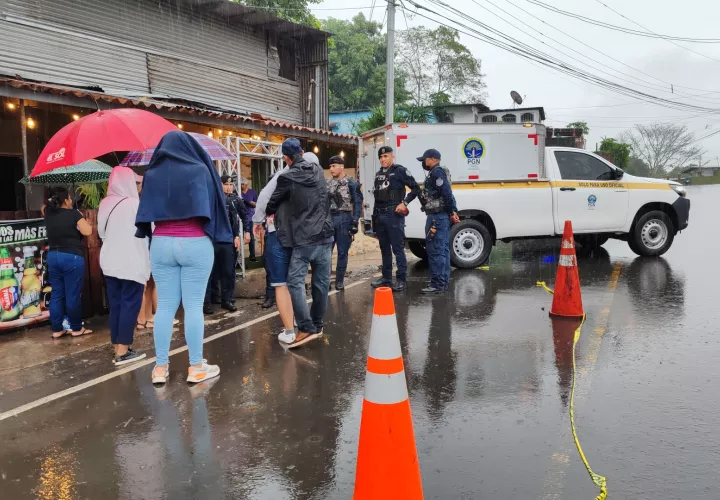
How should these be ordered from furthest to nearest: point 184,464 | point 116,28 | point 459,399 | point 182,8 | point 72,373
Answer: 1. point 182,8
2. point 116,28
3. point 72,373
4. point 459,399
5. point 184,464

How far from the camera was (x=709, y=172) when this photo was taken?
92375 mm

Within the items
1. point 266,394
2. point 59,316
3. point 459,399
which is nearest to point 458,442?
point 459,399

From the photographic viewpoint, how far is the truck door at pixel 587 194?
10.0 meters

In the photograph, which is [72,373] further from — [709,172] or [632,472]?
[709,172]

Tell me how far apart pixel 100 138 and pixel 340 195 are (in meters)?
3.58

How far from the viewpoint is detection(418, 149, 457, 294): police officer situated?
25.6 ft

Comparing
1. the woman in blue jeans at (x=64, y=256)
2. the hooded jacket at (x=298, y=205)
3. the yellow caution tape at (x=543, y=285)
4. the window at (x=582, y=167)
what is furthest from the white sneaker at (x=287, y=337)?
the window at (x=582, y=167)

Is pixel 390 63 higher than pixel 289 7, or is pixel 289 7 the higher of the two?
pixel 289 7

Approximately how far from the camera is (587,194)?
10.1 meters

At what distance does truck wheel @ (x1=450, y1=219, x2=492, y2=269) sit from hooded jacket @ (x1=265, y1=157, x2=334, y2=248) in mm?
4858

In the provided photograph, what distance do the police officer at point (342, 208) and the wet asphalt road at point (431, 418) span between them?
7.02 ft

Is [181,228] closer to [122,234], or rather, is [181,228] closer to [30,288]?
[122,234]

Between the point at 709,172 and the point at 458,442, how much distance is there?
106 meters

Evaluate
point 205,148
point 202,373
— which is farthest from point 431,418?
point 205,148
